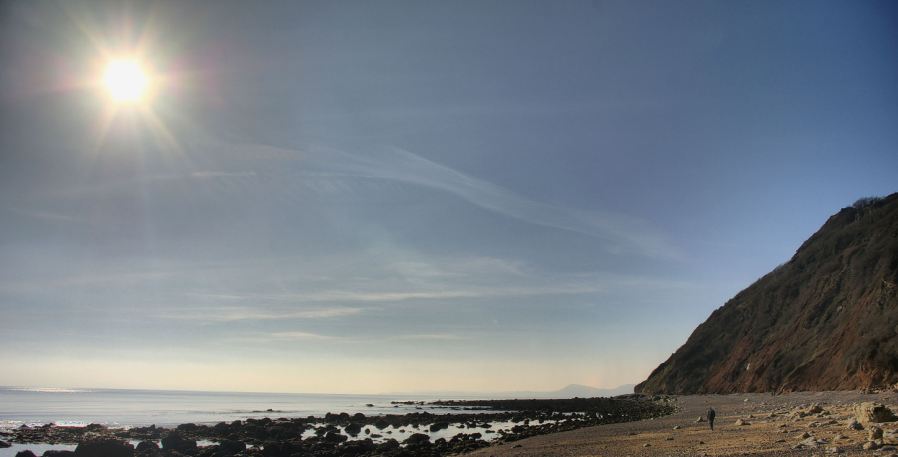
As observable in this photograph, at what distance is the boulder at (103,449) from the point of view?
32.7 m

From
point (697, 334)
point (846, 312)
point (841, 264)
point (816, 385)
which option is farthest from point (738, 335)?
point (816, 385)

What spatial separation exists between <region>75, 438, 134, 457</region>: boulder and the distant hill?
221ft

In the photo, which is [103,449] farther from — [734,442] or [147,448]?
[734,442]

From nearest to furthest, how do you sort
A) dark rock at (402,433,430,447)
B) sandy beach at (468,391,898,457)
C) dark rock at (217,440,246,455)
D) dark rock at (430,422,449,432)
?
sandy beach at (468,391,898,457)
dark rock at (217,440,246,455)
dark rock at (402,433,430,447)
dark rock at (430,422,449,432)

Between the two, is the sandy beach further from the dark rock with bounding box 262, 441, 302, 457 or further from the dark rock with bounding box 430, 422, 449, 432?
the dark rock with bounding box 430, 422, 449, 432

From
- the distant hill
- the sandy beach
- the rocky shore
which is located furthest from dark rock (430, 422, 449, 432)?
the distant hill

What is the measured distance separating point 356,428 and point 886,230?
8177cm

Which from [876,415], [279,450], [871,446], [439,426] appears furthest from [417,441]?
[871,446]

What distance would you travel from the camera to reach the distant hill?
5884 centimetres

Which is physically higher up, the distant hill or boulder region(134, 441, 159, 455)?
the distant hill

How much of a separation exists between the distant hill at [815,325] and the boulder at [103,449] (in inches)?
2654

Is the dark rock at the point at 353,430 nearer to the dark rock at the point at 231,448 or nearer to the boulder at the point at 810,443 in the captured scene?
the dark rock at the point at 231,448

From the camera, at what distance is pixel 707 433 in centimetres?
2691

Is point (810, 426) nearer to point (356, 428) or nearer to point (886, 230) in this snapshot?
point (356, 428)
